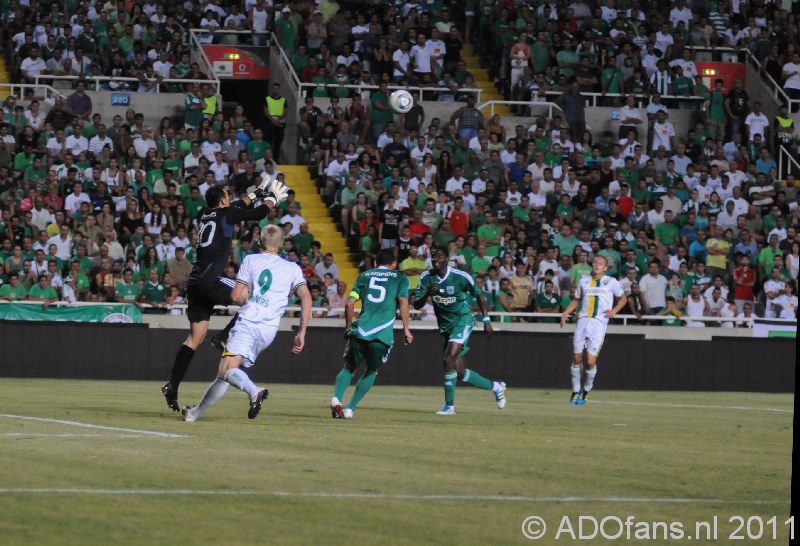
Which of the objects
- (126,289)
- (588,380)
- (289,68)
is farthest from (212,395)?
(289,68)

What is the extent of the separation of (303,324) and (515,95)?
22819 mm

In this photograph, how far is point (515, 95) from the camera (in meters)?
37.4

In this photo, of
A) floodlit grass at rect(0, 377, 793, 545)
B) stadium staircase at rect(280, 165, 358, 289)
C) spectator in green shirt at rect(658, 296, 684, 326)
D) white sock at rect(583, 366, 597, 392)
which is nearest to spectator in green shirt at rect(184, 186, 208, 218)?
stadium staircase at rect(280, 165, 358, 289)

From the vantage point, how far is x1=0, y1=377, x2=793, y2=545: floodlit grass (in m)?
8.09

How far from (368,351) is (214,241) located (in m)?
2.25

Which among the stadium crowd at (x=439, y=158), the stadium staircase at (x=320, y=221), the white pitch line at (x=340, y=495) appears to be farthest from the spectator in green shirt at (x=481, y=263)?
the white pitch line at (x=340, y=495)

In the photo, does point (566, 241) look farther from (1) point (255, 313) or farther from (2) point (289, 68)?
(1) point (255, 313)

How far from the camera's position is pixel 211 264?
1605 centimetres

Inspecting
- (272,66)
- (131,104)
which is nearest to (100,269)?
(131,104)

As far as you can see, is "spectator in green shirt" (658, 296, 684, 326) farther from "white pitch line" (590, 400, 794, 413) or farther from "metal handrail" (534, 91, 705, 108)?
"metal handrail" (534, 91, 705, 108)

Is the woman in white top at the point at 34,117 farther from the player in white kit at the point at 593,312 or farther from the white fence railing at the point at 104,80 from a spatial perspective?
the player in white kit at the point at 593,312

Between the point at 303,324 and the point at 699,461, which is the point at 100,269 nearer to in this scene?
the point at 303,324

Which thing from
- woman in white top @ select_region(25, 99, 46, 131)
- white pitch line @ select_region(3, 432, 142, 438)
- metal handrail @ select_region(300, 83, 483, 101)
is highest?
metal handrail @ select_region(300, 83, 483, 101)

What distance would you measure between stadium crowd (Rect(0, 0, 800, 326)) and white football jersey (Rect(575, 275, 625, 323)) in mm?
5829
